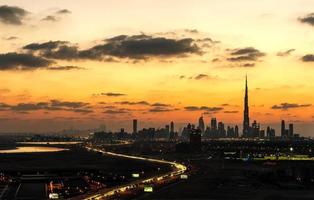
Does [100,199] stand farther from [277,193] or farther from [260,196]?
[277,193]

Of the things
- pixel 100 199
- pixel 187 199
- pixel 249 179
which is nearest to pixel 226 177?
pixel 249 179

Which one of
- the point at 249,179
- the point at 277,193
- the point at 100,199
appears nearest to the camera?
the point at 100,199

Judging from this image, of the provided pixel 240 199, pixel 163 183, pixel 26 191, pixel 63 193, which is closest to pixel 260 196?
pixel 240 199

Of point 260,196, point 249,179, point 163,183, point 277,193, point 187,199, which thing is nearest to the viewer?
point 187,199

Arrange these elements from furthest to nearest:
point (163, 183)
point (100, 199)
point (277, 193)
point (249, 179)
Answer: point (249, 179), point (163, 183), point (277, 193), point (100, 199)

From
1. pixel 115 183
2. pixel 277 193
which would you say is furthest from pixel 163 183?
pixel 277 193

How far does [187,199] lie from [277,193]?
32.0 m

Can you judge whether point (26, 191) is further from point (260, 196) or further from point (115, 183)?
point (260, 196)

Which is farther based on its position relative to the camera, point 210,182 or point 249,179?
point 249,179

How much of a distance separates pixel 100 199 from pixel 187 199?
829 inches

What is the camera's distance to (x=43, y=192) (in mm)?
143875

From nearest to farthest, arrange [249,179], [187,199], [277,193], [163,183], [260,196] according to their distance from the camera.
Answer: [187,199] < [260,196] < [277,193] < [163,183] < [249,179]

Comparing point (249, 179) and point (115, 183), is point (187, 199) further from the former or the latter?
point (249, 179)

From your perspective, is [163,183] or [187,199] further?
[163,183]
